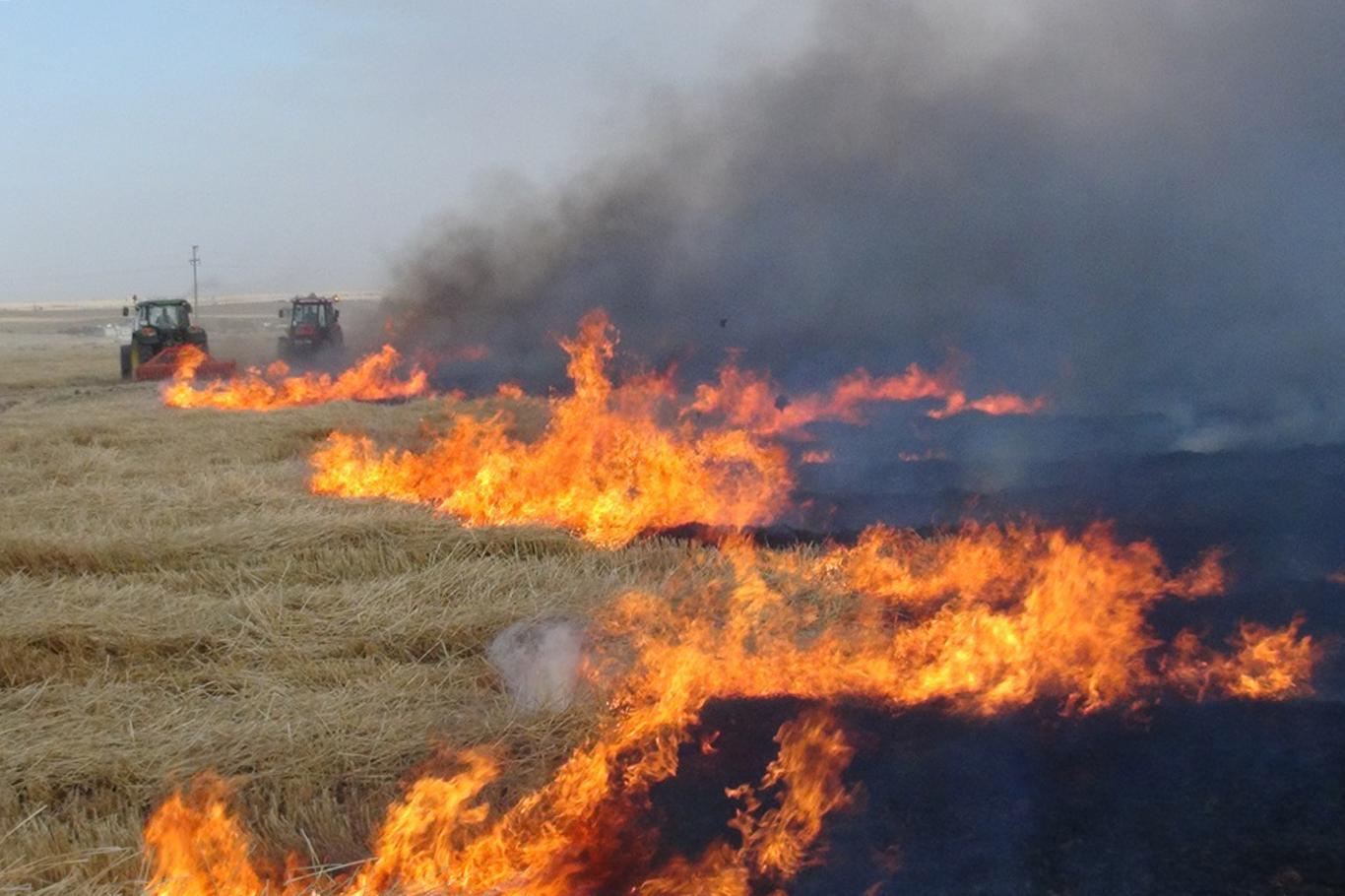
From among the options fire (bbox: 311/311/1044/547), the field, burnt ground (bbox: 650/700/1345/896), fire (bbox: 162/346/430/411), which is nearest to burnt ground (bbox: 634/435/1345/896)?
burnt ground (bbox: 650/700/1345/896)

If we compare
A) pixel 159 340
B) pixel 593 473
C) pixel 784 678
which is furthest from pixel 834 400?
pixel 159 340

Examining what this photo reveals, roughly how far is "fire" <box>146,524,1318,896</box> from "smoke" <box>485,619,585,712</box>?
145 millimetres

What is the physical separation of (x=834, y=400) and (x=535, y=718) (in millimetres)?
11441

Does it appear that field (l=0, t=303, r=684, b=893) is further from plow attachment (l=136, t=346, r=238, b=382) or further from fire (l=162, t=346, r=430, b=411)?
plow attachment (l=136, t=346, r=238, b=382)

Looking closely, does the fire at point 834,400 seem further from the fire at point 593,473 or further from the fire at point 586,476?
the fire at point 586,476

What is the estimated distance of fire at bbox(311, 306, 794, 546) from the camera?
8.46 meters

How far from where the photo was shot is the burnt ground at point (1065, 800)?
352 cm

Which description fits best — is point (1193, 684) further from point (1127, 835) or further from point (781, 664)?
point (781, 664)

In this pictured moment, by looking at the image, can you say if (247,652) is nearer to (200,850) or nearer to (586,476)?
(200,850)

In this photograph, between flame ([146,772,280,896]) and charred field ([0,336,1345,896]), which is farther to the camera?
charred field ([0,336,1345,896])

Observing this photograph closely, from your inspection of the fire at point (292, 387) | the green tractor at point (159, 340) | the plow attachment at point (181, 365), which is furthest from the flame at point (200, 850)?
the green tractor at point (159, 340)

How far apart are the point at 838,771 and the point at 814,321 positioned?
723 inches

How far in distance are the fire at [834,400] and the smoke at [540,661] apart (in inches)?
286

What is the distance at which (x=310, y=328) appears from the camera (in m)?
28.0
